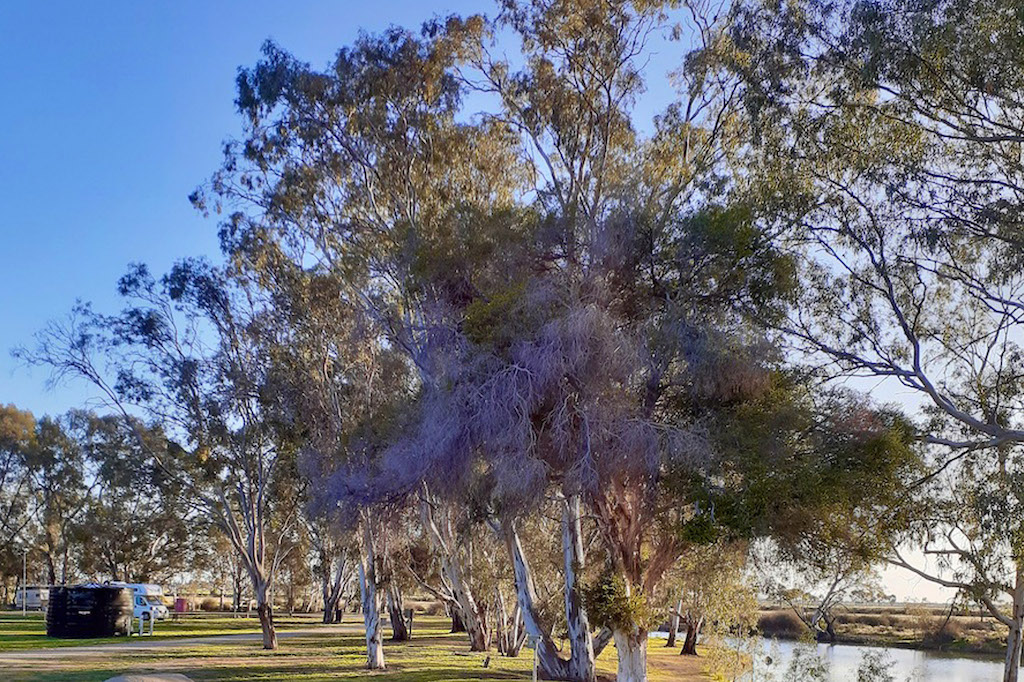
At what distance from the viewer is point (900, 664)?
26953 mm

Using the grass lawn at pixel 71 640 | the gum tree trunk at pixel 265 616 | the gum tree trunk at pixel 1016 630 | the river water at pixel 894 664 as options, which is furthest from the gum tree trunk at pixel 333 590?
the gum tree trunk at pixel 1016 630

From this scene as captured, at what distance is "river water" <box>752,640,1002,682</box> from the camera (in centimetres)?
2202

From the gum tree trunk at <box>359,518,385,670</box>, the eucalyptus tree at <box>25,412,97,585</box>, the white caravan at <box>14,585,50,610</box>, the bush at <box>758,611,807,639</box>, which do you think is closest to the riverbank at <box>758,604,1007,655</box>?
the bush at <box>758,611,807,639</box>

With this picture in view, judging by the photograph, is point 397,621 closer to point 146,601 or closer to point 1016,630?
point 146,601

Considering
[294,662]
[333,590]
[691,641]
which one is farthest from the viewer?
[333,590]

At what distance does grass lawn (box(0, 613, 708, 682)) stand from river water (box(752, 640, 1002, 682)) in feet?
7.76

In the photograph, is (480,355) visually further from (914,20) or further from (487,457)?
(914,20)

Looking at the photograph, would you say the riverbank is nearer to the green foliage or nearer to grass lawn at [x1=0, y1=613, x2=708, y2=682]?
grass lawn at [x1=0, y1=613, x2=708, y2=682]

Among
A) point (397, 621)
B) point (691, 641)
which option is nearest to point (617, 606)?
point (397, 621)

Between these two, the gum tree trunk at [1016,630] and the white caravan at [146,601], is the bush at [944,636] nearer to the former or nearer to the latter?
the gum tree trunk at [1016,630]

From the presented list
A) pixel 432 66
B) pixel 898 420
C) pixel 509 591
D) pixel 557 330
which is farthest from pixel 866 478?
pixel 509 591

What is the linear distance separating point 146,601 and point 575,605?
24.6 m

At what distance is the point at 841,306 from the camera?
1387cm

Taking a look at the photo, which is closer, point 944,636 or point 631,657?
point 631,657
